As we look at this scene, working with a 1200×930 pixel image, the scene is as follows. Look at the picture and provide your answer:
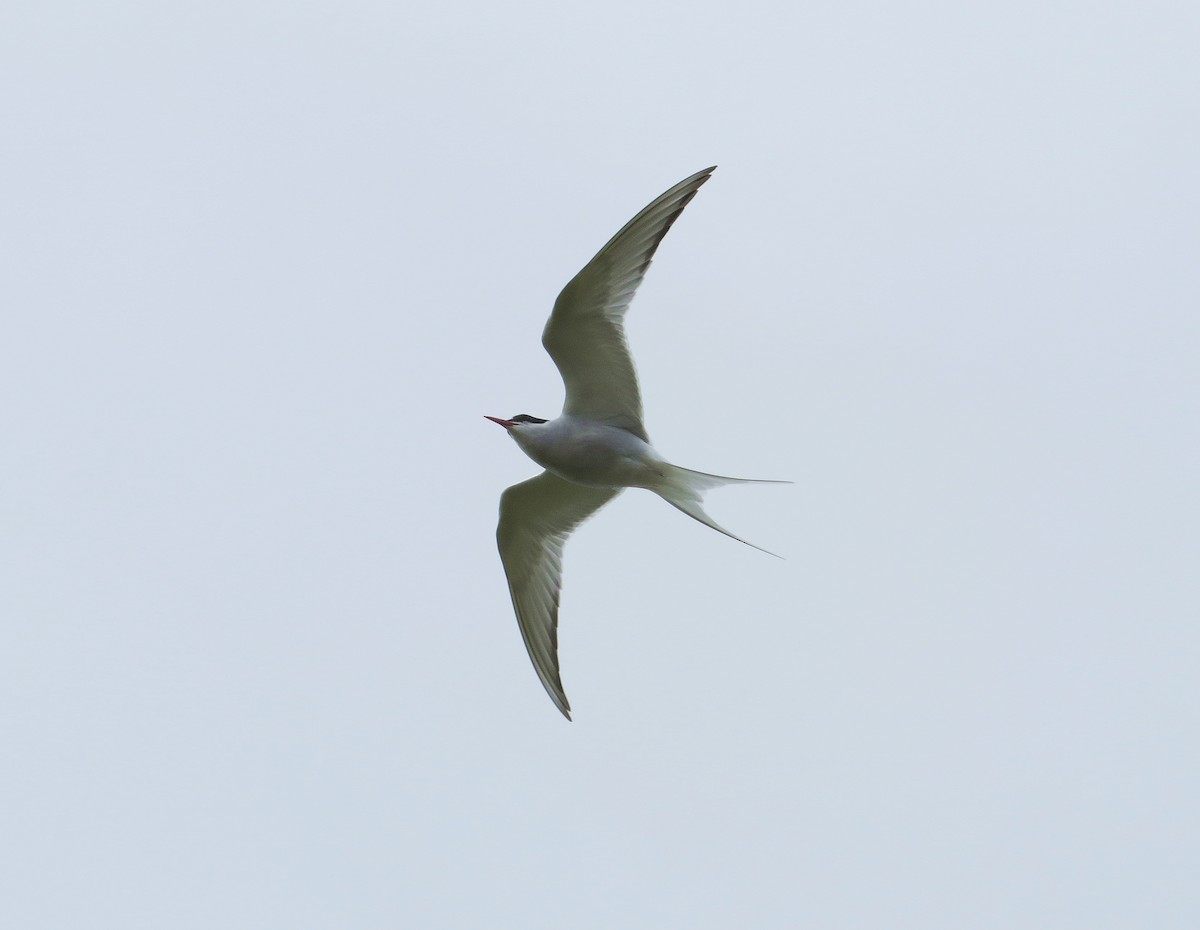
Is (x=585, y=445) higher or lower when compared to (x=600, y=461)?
higher

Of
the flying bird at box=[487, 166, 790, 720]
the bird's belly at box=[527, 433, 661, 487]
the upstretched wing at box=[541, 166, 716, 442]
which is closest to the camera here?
the upstretched wing at box=[541, 166, 716, 442]

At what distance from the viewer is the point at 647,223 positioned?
877cm

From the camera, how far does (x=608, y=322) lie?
9273mm

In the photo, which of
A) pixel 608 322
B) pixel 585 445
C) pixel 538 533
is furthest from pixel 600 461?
pixel 538 533

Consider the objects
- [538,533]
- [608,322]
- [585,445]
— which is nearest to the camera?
[608,322]

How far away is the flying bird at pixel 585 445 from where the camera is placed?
8.99 m

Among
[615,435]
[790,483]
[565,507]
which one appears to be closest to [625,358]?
[615,435]

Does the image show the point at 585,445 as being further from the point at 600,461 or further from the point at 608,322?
the point at 608,322

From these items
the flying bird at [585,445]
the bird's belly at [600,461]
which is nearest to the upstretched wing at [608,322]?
the flying bird at [585,445]

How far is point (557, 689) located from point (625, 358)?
2330 millimetres

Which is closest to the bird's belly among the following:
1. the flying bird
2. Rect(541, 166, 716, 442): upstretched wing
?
the flying bird

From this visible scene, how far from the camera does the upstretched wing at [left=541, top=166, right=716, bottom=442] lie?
28.7ft

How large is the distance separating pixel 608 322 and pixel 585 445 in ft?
2.79

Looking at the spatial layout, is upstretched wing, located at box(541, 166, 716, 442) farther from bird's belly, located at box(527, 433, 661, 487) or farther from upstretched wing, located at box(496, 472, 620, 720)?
upstretched wing, located at box(496, 472, 620, 720)
